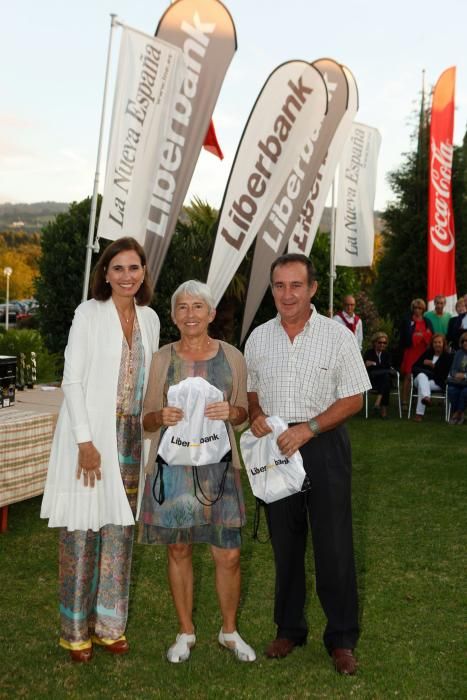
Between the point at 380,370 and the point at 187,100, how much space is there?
5.17m

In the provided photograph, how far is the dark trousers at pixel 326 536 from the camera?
354cm

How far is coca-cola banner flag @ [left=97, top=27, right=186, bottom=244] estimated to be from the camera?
9164 mm

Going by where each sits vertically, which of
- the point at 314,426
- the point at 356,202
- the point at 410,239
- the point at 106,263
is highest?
the point at 410,239

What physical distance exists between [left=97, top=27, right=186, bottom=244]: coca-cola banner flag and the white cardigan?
553 cm

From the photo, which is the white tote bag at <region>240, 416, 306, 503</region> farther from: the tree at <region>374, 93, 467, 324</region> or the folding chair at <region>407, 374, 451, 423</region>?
the tree at <region>374, 93, 467, 324</region>

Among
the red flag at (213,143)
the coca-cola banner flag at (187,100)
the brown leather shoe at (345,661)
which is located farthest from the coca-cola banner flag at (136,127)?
the brown leather shoe at (345,661)

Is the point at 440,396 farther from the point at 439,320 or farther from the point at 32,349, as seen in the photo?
A: the point at 32,349

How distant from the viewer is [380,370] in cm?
1281

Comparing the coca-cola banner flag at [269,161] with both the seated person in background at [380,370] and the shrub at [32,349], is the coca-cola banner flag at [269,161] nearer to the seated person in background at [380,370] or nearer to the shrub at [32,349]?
the seated person in background at [380,370]

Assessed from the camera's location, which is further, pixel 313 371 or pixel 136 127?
pixel 136 127

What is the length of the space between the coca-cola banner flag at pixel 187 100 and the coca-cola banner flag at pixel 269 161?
149 cm

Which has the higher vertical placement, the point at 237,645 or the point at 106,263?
the point at 106,263

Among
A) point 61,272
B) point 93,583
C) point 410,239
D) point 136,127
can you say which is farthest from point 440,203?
point 93,583

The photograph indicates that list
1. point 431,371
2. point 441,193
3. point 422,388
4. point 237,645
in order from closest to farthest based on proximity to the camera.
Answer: point 237,645, point 422,388, point 431,371, point 441,193
